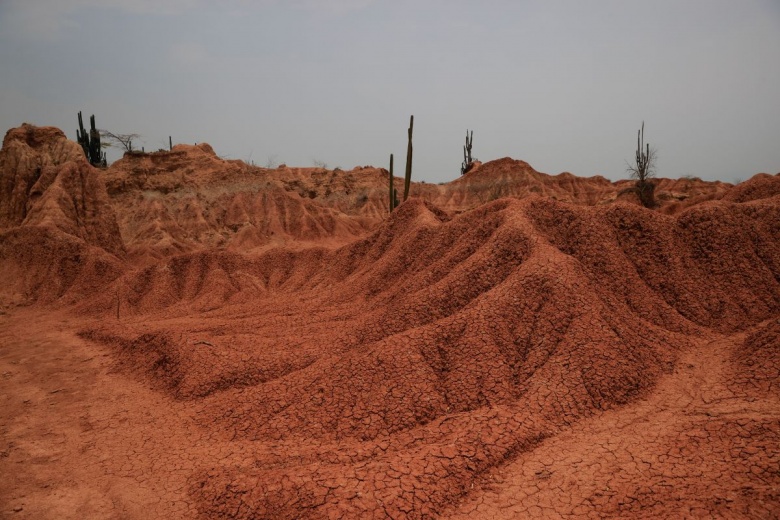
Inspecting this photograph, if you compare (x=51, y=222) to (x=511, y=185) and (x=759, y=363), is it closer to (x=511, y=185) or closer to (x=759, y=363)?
(x=759, y=363)

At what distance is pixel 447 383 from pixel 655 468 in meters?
2.61

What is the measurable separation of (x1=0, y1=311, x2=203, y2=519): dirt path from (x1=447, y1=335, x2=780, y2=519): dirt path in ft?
11.8

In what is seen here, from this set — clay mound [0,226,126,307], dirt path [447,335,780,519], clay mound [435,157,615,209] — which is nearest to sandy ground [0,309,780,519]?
dirt path [447,335,780,519]

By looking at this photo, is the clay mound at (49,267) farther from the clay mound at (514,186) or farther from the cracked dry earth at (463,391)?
the clay mound at (514,186)

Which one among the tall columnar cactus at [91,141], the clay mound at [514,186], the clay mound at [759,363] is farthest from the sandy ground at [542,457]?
the clay mound at [514,186]

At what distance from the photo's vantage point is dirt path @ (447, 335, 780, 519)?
3.65 metres

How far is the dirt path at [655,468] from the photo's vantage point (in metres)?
3.65

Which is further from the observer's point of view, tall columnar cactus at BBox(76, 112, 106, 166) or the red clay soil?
tall columnar cactus at BBox(76, 112, 106, 166)

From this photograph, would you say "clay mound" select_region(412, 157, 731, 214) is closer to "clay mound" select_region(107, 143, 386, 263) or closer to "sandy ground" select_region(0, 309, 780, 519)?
"clay mound" select_region(107, 143, 386, 263)

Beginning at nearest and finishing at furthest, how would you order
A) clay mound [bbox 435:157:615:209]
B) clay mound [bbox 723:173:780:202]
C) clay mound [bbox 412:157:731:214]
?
clay mound [bbox 723:173:780:202] < clay mound [bbox 412:157:731:214] < clay mound [bbox 435:157:615:209]

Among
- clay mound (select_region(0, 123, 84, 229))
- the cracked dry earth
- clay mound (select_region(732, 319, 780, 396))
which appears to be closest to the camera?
the cracked dry earth

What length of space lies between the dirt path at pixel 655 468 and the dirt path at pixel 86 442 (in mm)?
3594

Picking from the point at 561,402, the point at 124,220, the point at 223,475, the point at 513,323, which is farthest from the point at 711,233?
the point at 124,220

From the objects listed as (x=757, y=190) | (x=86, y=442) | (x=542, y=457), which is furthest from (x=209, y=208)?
(x=757, y=190)
